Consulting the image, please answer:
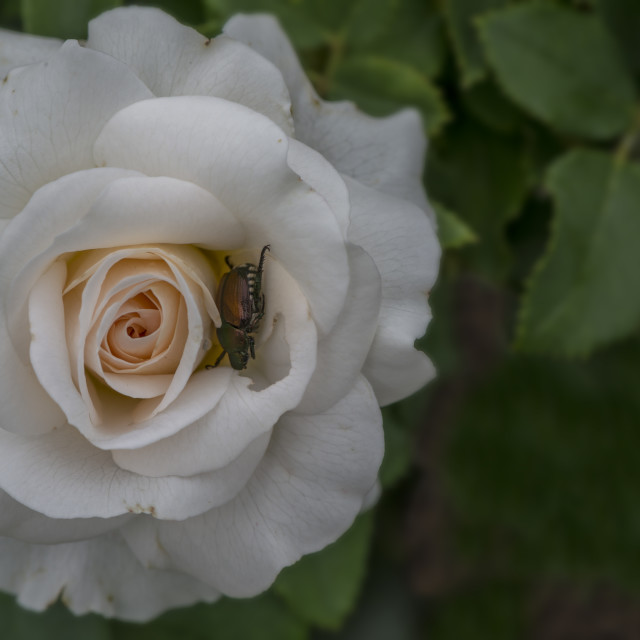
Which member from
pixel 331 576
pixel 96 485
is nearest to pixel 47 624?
pixel 331 576

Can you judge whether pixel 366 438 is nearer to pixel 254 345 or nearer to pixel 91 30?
pixel 254 345

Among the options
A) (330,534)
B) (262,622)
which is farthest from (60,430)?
(262,622)

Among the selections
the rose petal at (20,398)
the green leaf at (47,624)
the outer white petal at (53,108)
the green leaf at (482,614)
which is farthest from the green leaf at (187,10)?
the green leaf at (482,614)

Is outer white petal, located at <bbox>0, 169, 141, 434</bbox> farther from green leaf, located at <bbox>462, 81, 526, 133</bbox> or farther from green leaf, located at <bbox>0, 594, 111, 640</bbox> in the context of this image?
green leaf, located at <bbox>462, 81, 526, 133</bbox>

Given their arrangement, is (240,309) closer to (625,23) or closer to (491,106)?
(491,106)

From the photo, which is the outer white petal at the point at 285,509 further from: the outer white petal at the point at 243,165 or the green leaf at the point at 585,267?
the green leaf at the point at 585,267
